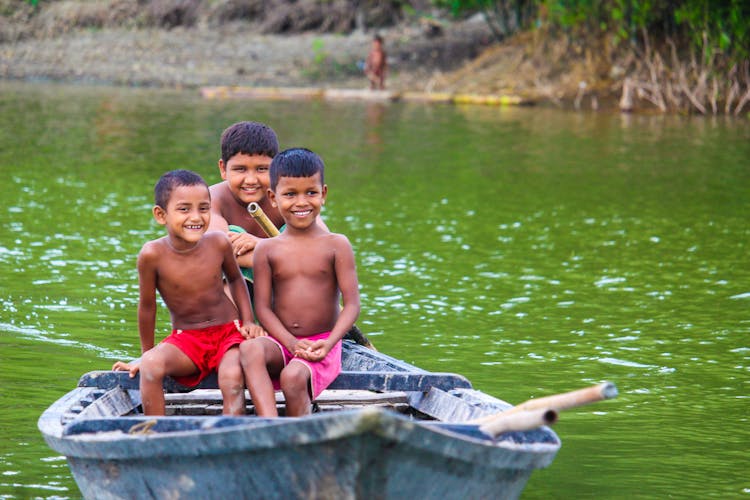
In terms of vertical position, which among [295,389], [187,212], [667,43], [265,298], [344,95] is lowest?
[344,95]

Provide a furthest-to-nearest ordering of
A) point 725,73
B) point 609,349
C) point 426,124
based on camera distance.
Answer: point 725,73, point 426,124, point 609,349

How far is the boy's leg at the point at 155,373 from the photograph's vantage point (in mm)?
4875

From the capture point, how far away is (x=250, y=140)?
19.7ft

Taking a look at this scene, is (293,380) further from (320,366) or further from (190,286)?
(190,286)

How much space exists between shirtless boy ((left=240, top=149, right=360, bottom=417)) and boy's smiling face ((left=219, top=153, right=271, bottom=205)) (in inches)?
36.4

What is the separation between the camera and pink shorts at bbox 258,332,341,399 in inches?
195

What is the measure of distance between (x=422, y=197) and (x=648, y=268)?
4041 mm

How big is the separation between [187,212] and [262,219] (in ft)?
2.72

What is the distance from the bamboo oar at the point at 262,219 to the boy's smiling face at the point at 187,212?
748 mm

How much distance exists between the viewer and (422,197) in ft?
45.2

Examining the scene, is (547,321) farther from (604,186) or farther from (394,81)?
(394,81)

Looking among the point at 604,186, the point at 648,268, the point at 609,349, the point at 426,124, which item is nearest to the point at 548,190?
the point at 604,186

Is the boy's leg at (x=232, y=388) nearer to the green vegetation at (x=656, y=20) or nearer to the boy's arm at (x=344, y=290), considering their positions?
the boy's arm at (x=344, y=290)

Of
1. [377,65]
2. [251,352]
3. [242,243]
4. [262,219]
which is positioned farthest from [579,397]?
[377,65]
